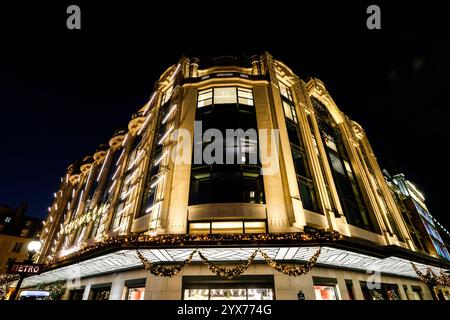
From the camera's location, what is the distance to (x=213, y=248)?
1052cm

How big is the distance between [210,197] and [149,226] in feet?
13.6

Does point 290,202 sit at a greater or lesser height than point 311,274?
greater

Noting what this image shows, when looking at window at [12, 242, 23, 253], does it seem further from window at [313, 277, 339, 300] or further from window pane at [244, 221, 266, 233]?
window at [313, 277, 339, 300]

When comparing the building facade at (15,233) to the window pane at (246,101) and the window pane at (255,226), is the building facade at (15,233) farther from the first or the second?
the window pane at (255,226)

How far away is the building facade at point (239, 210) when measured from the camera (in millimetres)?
11281

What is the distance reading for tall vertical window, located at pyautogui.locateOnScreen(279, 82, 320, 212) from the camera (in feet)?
51.9

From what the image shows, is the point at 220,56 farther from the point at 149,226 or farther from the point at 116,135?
the point at 149,226

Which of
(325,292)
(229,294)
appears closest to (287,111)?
(325,292)

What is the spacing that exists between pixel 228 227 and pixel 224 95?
11.8 metres

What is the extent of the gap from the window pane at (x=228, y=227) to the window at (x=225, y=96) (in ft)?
33.8

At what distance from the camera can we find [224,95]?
64.8ft
